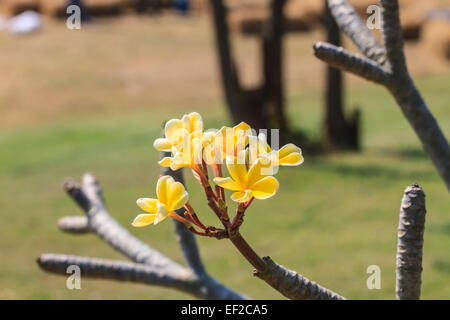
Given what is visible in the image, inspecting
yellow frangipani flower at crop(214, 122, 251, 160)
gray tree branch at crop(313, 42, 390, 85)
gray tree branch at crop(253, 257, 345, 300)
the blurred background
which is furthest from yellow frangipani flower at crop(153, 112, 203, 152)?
the blurred background

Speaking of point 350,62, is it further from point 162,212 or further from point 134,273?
point 162,212

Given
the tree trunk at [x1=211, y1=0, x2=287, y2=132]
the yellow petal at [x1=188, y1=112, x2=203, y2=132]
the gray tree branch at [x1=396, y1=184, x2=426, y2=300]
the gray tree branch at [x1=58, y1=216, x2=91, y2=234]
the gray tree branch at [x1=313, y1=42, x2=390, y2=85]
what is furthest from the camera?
the tree trunk at [x1=211, y1=0, x2=287, y2=132]

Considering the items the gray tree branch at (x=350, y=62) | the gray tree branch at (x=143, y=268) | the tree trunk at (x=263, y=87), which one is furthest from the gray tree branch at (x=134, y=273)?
the tree trunk at (x=263, y=87)

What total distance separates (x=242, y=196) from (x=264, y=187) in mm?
50

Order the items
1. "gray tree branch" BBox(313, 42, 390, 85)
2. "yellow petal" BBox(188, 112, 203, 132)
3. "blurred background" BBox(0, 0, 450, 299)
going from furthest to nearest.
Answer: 1. "blurred background" BBox(0, 0, 450, 299)
2. "gray tree branch" BBox(313, 42, 390, 85)
3. "yellow petal" BBox(188, 112, 203, 132)

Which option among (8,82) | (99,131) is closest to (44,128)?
(99,131)

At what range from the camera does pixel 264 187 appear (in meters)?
1.57

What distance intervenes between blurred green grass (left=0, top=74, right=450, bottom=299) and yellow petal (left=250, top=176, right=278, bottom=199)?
520 cm

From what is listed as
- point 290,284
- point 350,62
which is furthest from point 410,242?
point 350,62

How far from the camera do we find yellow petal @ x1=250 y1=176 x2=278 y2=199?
1545mm

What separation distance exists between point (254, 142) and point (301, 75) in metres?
18.9

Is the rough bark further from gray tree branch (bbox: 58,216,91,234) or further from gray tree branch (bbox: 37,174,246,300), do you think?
gray tree branch (bbox: 58,216,91,234)

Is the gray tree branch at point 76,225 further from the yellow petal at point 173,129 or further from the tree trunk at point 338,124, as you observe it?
the tree trunk at point 338,124
